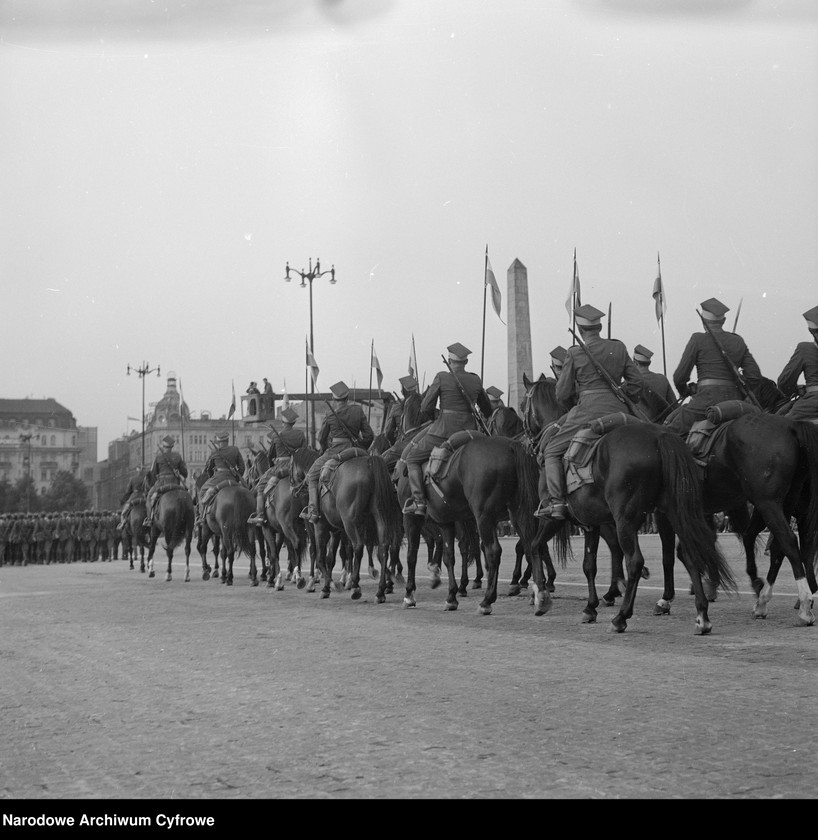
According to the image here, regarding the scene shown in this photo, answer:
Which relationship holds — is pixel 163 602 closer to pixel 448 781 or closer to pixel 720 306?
pixel 720 306

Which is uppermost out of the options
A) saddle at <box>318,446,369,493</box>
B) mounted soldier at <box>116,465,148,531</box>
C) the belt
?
the belt

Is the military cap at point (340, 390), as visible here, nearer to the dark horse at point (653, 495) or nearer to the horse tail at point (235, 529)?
the horse tail at point (235, 529)

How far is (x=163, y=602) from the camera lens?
1630 cm

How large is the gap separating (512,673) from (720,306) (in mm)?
5400

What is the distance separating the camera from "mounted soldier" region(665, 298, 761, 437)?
11773mm

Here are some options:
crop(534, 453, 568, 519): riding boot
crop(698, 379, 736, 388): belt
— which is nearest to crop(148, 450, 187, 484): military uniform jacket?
crop(534, 453, 568, 519): riding boot

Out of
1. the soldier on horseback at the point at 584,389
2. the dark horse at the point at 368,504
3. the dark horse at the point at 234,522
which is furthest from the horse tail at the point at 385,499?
the dark horse at the point at 234,522

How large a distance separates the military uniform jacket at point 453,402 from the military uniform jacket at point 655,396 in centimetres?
184

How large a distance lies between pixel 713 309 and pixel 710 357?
505 millimetres

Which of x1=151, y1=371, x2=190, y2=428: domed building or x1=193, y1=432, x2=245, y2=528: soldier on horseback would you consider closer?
x1=193, y1=432, x2=245, y2=528: soldier on horseback

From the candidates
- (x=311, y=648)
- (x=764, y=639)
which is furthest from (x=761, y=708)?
(x=311, y=648)

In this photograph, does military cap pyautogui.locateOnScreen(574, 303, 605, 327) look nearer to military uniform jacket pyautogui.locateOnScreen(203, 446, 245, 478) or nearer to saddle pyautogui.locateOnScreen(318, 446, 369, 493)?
saddle pyautogui.locateOnScreen(318, 446, 369, 493)

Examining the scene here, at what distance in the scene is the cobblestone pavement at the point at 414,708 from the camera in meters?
5.05

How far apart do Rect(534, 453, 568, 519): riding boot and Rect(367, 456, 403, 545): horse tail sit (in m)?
3.91
